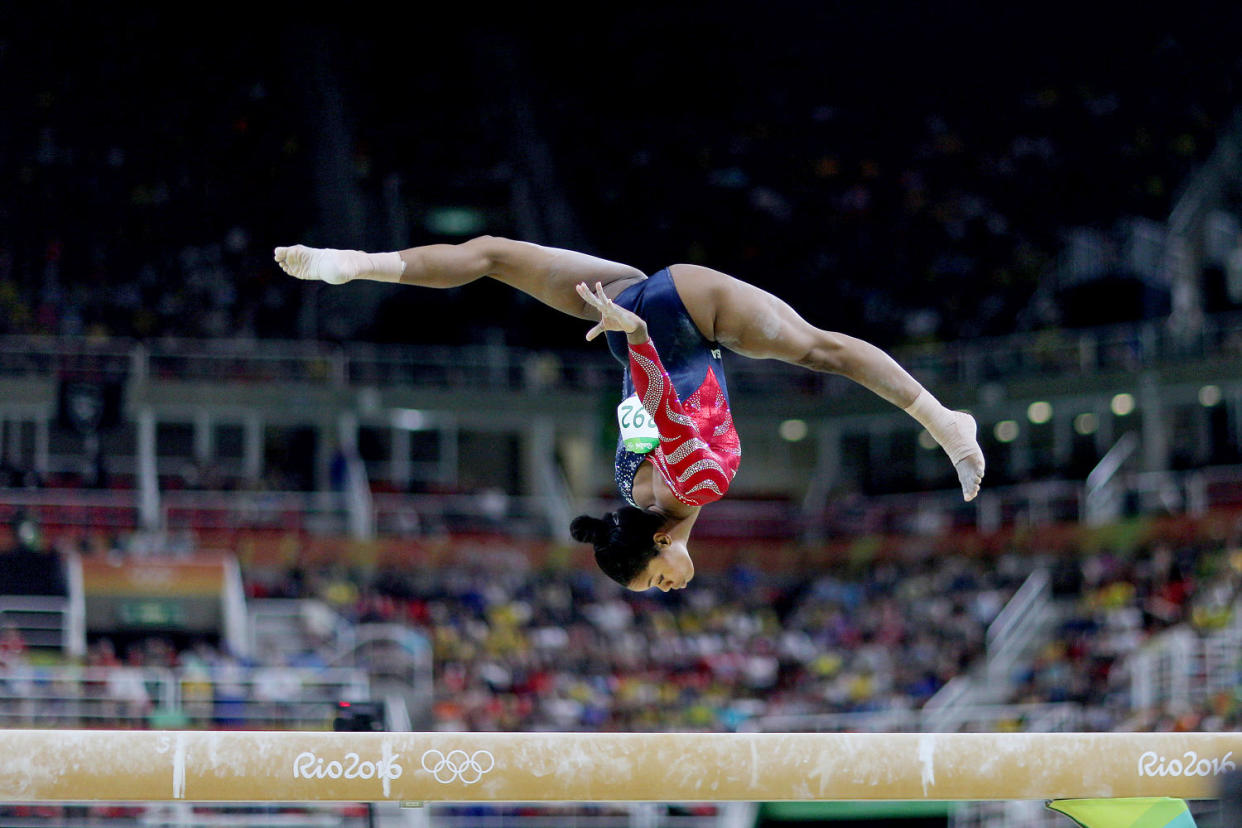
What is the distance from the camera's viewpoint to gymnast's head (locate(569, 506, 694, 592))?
5598 millimetres

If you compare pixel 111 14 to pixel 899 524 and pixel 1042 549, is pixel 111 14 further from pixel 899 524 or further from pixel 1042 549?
pixel 1042 549

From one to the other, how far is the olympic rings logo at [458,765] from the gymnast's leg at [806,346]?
6.05 ft

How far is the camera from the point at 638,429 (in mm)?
5547

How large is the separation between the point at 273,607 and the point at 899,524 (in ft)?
32.8

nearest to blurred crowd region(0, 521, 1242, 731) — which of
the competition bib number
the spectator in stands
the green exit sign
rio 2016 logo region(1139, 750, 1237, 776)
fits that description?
the green exit sign

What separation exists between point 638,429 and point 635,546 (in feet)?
1.50

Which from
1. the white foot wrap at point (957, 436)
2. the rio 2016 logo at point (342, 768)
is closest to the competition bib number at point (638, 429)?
the white foot wrap at point (957, 436)

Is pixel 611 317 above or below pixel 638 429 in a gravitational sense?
above

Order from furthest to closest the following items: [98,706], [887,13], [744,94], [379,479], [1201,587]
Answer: [744,94], [887,13], [379,479], [1201,587], [98,706]

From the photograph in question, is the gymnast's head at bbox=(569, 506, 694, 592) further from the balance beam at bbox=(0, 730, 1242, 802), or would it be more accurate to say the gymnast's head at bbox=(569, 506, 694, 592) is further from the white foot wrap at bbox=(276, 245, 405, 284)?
the white foot wrap at bbox=(276, 245, 405, 284)

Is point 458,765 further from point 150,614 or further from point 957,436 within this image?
point 150,614

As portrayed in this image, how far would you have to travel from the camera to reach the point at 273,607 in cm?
1945

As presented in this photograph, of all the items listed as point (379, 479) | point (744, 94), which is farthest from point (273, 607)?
point (744, 94)

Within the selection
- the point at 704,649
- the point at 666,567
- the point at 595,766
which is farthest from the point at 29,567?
the point at 595,766
